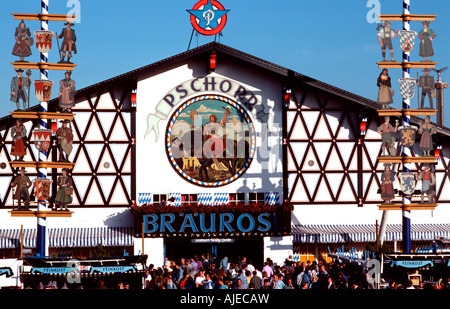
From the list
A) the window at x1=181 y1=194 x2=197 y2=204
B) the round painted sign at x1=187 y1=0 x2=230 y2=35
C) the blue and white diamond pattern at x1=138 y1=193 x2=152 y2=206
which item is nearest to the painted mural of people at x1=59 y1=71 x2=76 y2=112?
the blue and white diamond pattern at x1=138 y1=193 x2=152 y2=206

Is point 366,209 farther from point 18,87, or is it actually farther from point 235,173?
point 18,87

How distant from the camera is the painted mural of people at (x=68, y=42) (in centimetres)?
2930

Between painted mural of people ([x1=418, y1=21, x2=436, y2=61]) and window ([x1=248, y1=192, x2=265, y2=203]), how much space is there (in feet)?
42.2

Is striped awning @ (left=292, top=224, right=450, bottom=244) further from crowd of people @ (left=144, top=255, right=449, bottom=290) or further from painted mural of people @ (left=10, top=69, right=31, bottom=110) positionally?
painted mural of people @ (left=10, top=69, right=31, bottom=110)

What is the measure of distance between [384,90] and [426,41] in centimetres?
256

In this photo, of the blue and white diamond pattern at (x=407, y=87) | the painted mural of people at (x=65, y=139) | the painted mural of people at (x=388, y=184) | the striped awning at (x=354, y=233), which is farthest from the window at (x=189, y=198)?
the blue and white diamond pattern at (x=407, y=87)

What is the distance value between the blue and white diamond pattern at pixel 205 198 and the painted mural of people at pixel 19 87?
12804 millimetres

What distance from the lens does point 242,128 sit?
133ft

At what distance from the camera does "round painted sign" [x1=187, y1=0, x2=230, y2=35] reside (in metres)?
39.3

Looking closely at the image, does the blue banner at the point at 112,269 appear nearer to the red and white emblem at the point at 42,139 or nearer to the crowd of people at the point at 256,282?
the crowd of people at the point at 256,282

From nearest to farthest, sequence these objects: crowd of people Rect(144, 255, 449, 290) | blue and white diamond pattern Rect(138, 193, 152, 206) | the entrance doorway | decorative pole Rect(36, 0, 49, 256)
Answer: crowd of people Rect(144, 255, 449, 290) < decorative pole Rect(36, 0, 49, 256) < blue and white diamond pattern Rect(138, 193, 152, 206) < the entrance doorway

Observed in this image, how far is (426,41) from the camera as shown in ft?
102

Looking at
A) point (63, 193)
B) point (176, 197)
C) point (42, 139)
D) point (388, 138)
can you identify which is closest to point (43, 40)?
point (42, 139)

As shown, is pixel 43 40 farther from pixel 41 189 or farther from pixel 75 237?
pixel 75 237
